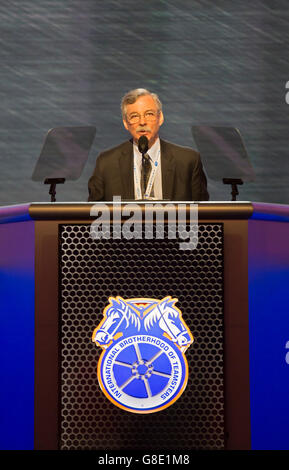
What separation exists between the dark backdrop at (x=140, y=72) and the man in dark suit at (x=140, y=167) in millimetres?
1502

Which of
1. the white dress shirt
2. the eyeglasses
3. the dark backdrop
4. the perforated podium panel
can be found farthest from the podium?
the dark backdrop

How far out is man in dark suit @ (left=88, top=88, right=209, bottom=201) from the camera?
79.7 inches

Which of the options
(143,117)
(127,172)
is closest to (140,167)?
(127,172)

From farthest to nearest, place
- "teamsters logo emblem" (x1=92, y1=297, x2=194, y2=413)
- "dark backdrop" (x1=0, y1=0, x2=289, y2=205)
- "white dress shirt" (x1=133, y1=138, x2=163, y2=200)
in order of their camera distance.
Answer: "dark backdrop" (x1=0, y1=0, x2=289, y2=205), "white dress shirt" (x1=133, y1=138, x2=163, y2=200), "teamsters logo emblem" (x1=92, y1=297, x2=194, y2=413)

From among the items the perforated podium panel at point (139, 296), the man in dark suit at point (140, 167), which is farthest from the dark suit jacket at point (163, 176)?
the perforated podium panel at point (139, 296)

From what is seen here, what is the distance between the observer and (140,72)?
139 inches

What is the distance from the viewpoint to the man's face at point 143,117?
203 cm

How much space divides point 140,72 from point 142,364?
2538 mm

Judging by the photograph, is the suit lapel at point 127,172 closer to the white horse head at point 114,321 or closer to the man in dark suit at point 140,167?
the man in dark suit at point 140,167

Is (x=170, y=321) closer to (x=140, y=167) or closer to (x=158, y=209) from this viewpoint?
(x=158, y=209)

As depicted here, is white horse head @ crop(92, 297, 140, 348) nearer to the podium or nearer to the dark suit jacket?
the podium

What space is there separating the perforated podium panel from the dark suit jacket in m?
0.68

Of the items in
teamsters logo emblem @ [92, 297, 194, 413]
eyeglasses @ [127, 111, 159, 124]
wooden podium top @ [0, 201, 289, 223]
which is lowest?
teamsters logo emblem @ [92, 297, 194, 413]
